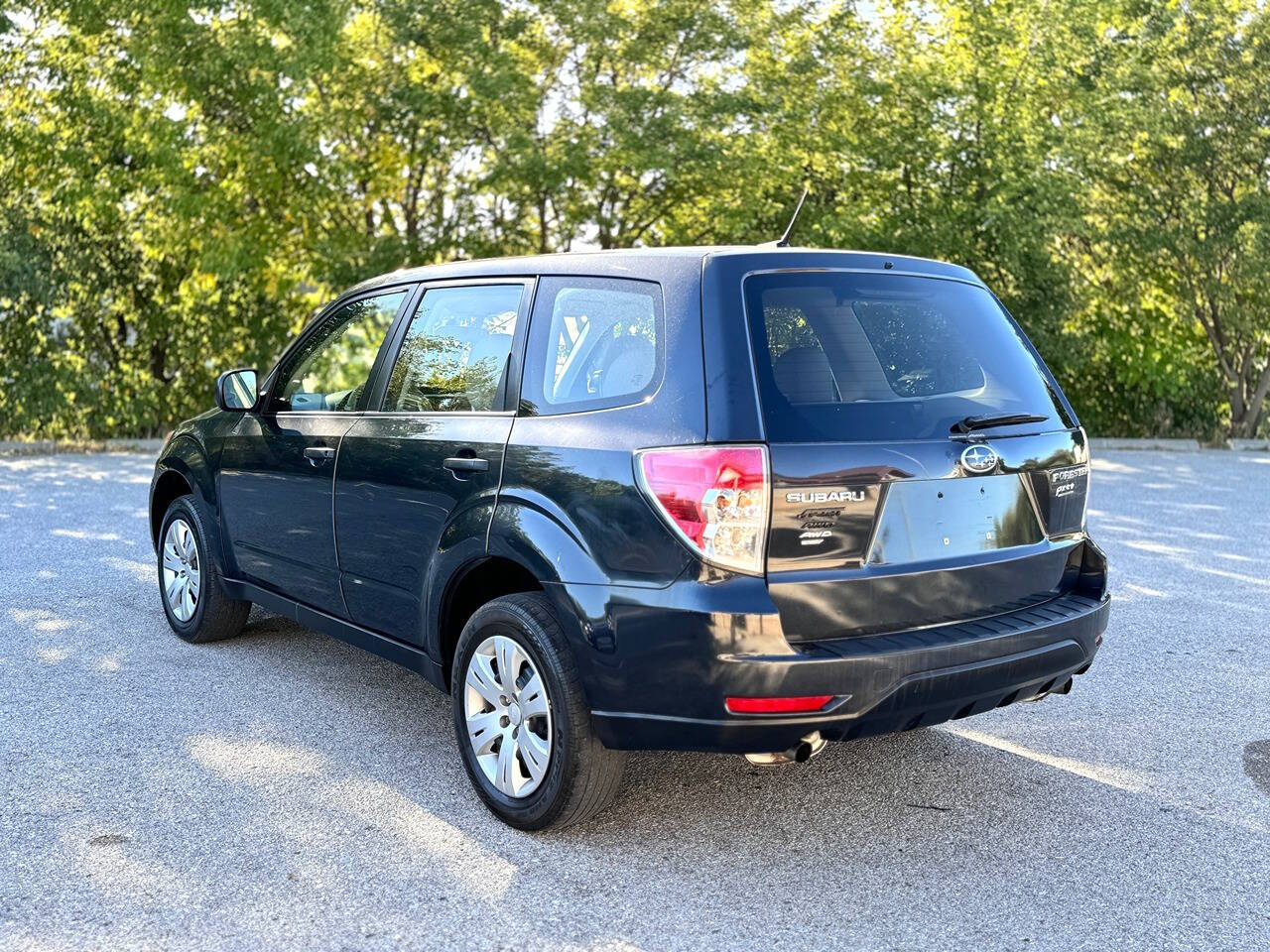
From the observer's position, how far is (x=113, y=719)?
16.8 feet

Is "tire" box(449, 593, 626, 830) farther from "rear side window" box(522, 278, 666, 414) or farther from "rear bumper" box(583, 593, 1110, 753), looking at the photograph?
"rear side window" box(522, 278, 666, 414)

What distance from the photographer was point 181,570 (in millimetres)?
6465

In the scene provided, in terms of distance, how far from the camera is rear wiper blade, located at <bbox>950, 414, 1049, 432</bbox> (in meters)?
3.85

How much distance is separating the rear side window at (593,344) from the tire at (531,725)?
26.3 inches

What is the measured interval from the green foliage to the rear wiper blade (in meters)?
13.4

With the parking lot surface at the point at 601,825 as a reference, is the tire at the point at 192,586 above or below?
above

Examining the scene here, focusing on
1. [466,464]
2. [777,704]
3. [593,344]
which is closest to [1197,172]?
[593,344]

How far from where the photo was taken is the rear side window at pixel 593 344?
3814 millimetres

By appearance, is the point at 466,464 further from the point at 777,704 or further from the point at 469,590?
the point at 777,704

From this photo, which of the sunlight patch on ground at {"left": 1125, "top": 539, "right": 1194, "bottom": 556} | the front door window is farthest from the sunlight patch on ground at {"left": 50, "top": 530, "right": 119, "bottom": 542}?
the sunlight patch on ground at {"left": 1125, "top": 539, "right": 1194, "bottom": 556}

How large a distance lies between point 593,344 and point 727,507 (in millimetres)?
870

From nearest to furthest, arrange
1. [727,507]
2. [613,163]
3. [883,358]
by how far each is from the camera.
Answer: [727,507] < [883,358] < [613,163]

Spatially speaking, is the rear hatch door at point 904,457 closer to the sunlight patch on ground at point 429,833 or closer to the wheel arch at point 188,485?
the sunlight patch on ground at point 429,833

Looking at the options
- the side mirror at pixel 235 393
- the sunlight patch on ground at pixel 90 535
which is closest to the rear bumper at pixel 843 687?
the side mirror at pixel 235 393
